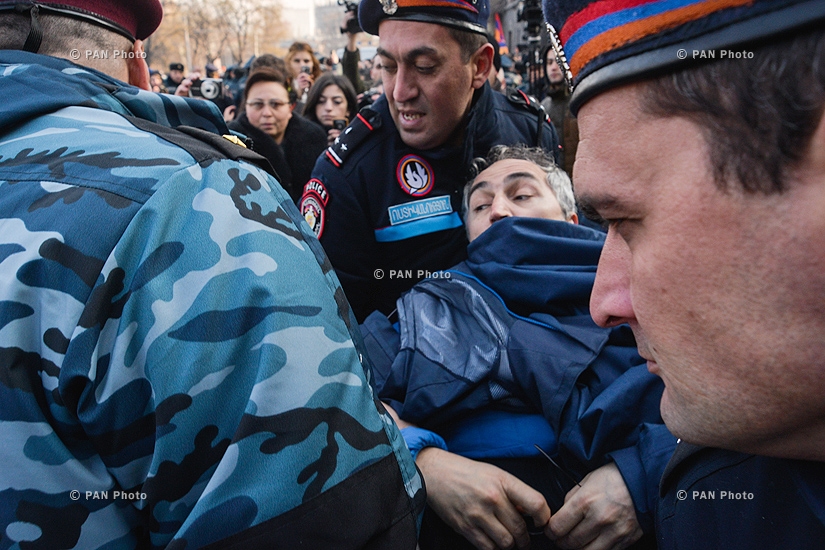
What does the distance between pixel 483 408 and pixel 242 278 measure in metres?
1.11

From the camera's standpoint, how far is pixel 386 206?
2.56 metres

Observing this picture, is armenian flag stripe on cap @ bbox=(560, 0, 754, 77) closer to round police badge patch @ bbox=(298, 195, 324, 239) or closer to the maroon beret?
the maroon beret

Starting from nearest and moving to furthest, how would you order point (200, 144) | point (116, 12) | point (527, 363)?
point (200, 144) → point (116, 12) → point (527, 363)

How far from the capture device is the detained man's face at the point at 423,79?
7.89 feet

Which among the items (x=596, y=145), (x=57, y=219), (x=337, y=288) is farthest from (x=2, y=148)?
(x=596, y=145)

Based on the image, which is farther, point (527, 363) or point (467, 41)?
point (467, 41)

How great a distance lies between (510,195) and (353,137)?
0.74 m

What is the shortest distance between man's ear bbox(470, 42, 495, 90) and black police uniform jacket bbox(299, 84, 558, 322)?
0.05 meters

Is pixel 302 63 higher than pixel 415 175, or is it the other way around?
pixel 302 63

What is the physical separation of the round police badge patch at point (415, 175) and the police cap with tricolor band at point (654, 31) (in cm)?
166

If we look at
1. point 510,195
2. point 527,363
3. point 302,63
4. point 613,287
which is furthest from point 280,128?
point 613,287

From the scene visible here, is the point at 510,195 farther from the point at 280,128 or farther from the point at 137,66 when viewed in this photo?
the point at 280,128

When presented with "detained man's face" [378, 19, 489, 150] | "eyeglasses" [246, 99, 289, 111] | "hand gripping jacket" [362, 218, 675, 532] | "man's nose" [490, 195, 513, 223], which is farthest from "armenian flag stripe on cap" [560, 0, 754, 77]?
"eyeglasses" [246, 99, 289, 111]

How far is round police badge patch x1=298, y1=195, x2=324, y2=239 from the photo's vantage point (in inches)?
101
